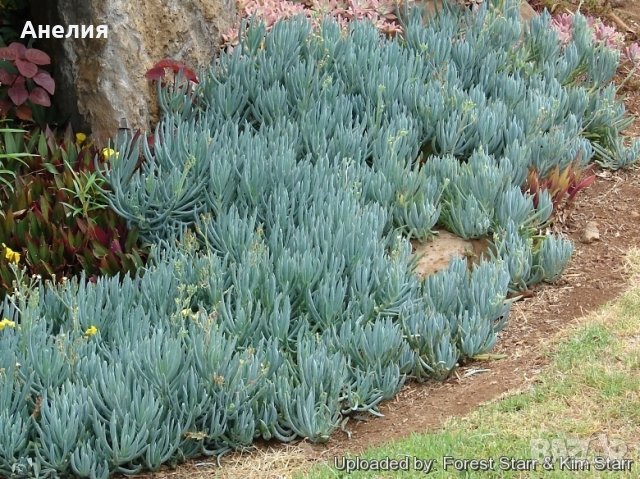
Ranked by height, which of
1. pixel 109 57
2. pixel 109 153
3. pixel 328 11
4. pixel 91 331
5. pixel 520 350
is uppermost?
pixel 328 11

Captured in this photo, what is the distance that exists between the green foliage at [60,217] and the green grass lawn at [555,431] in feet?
5.64

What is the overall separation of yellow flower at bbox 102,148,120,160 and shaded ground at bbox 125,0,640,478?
1.84 m

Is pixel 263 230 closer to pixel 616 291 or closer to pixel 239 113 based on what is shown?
pixel 239 113

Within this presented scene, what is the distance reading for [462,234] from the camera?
17.7 feet

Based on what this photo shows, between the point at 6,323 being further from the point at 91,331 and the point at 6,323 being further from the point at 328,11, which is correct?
the point at 328,11

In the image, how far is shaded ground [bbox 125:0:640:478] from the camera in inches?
162

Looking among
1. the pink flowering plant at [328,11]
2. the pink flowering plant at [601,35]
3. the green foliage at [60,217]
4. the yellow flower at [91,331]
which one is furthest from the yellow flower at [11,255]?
the pink flowering plant at [601,35]

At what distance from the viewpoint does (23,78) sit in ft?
18.9

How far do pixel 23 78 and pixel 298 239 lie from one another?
1973 millimetres

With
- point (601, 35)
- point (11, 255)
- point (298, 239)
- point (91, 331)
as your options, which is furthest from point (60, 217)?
point (601, 35)

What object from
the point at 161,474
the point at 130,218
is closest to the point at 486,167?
the point at 130,218

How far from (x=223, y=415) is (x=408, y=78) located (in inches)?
111

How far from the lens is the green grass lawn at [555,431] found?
149 inches

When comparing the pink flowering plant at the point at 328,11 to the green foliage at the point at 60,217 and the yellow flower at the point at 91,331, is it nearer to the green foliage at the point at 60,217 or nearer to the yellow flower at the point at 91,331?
the green foliage at the point at 60,217
